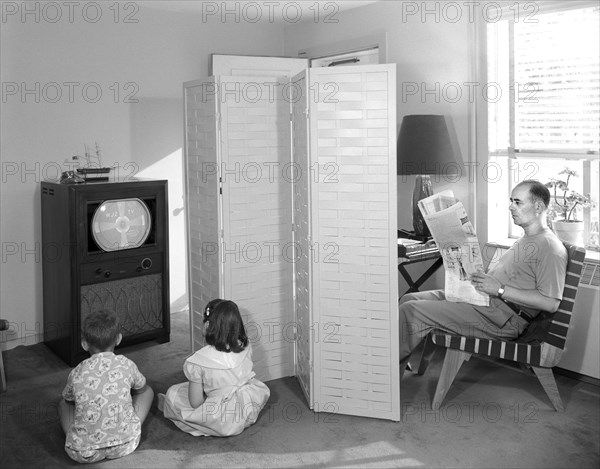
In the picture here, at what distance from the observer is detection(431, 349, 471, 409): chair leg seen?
3.55 m

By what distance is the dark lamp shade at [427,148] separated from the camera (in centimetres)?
428

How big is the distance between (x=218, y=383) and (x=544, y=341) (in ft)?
5.10

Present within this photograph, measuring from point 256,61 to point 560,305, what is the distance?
3145 millimetres

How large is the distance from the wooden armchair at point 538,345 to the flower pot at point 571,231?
0.57 metres

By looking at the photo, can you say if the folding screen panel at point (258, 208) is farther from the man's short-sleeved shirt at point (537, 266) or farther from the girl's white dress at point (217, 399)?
the man's short-sleeved shirt at point (537, 266)

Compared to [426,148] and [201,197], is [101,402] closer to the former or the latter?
[201,197]

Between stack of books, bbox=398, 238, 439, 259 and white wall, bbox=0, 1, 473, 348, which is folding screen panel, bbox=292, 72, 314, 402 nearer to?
stack of books, bbox=398, 238, 439, 259

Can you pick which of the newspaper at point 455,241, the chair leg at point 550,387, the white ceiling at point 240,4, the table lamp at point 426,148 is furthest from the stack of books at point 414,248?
the white ceiling at point 240,4

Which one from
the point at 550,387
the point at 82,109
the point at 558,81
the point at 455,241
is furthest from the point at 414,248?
the point at 82,109

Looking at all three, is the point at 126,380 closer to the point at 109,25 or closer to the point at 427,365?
the point at 427,365

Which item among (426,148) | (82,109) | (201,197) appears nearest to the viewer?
(201,197)

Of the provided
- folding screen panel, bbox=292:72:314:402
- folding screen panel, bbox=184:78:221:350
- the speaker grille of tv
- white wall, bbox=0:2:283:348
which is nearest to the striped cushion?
folding screen panel, bbox=292:72:314:402

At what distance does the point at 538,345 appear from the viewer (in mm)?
3461

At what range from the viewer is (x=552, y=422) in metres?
3.41
